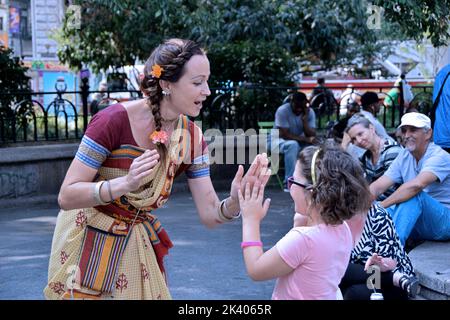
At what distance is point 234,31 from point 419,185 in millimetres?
7935

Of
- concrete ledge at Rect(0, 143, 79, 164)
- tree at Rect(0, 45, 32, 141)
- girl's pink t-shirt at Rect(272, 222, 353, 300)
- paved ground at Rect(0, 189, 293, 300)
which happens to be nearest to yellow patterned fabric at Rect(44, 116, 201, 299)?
girl's pink t-shirt at Rect(272, 222, 353, 300)

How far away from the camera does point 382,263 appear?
15.4 ft

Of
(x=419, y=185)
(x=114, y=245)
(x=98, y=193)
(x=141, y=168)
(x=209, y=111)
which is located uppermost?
(x=141, y=168)

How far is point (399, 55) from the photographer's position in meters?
29.0

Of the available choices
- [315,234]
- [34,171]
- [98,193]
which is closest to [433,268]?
[315,234]

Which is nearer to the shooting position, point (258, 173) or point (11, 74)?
point (258, 173)

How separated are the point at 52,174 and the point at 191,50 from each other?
676 centimetres

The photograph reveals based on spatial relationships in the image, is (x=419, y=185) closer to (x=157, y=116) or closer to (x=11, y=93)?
(x=157, y=116)

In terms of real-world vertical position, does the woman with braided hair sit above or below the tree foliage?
below

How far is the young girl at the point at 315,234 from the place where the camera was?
123 inches

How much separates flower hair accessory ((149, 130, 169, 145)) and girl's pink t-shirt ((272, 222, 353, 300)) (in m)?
0.62

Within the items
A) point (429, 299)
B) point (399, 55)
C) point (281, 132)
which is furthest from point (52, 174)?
point (399, 55)

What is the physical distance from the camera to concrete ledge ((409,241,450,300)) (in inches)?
191

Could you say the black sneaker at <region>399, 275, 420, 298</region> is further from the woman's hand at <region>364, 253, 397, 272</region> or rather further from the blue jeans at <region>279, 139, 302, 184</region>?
the blue jeans at <region>279, 139, 302, 184</region>
